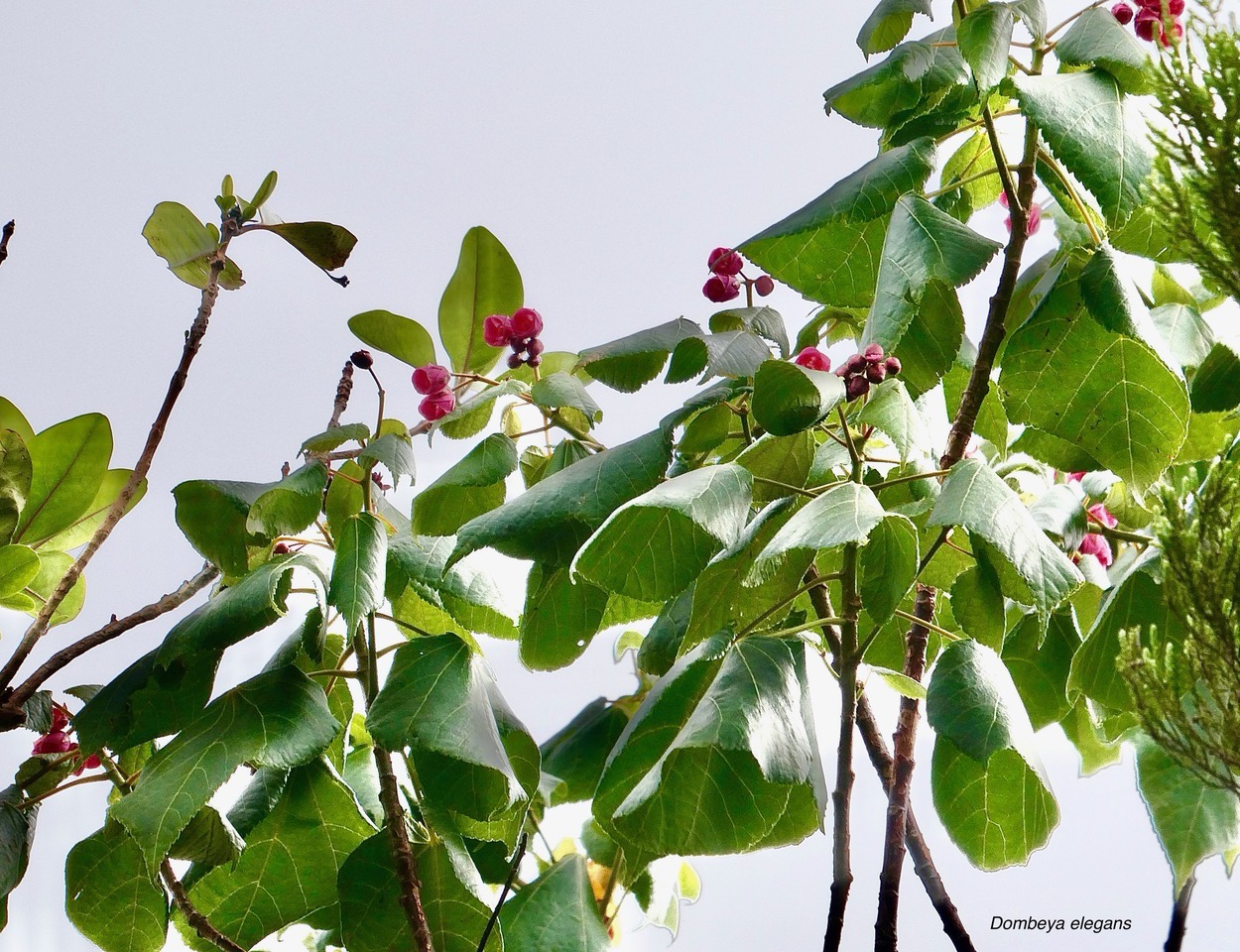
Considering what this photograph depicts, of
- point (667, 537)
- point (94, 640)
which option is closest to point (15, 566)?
point (94, 640)

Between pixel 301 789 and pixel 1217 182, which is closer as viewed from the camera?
pixel 1217 182

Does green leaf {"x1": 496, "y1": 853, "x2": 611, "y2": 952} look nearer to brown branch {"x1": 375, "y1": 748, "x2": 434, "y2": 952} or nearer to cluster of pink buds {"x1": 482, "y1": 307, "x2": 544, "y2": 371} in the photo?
brown branch {"x1": 375, "y1": 748, "x2": 434, "y2": 952}

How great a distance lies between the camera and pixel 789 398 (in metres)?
0.69

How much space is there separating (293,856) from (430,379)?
39 cm

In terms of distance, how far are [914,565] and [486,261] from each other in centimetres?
53

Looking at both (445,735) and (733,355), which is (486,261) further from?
(445,735)

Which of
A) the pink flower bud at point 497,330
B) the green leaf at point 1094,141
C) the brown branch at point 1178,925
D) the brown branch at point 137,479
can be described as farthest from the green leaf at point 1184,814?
the brown branch at point 137,479

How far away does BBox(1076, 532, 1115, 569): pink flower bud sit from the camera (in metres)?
1.04

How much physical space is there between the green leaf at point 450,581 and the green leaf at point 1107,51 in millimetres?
543

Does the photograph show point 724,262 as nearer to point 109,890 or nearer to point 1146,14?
point 1146,14

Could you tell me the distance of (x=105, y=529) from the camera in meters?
0.97

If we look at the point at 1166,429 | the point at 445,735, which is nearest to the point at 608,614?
the point at 445,735

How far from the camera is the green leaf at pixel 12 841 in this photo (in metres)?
0.90

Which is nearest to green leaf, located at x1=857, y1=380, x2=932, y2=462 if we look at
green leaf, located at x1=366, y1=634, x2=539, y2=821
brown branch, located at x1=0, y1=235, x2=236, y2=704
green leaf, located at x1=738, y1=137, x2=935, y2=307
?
green leaf, located at x1=738, y1=137, x2=935, y2=307
